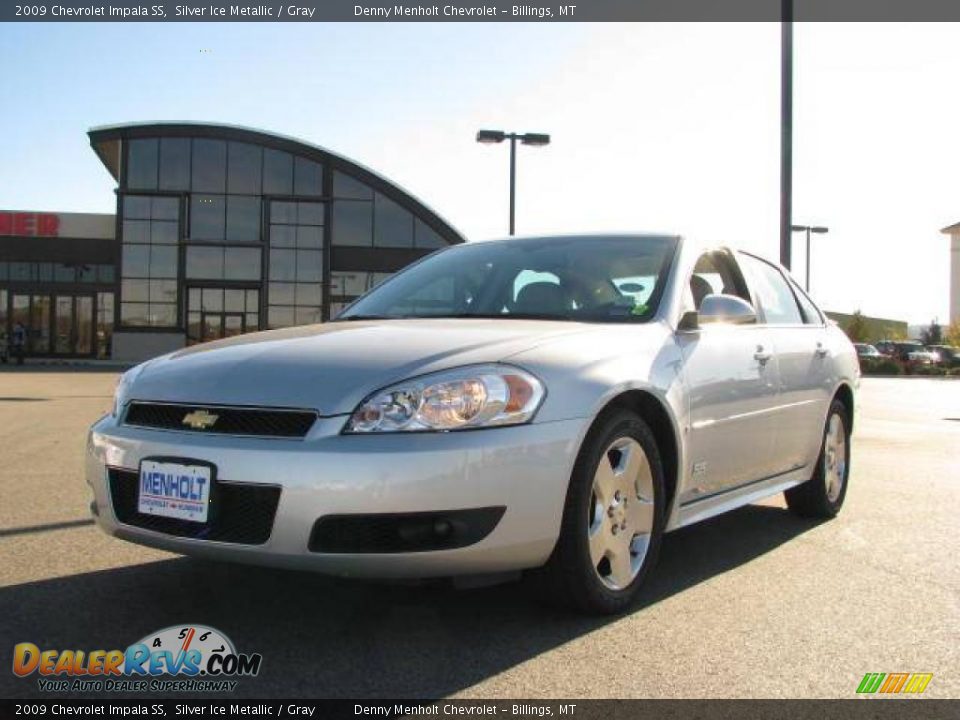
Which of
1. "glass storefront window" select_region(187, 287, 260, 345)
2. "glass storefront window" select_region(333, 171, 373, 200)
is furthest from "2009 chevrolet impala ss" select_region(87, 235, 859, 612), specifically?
"glass storefront window" select_region(333, 171, 373, 200)

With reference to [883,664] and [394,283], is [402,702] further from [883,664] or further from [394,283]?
[394,283]

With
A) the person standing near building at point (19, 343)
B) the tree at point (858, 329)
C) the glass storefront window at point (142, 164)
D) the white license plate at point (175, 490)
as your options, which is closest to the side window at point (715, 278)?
the white license plate at point (175, 490)

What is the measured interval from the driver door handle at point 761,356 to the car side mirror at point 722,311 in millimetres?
399

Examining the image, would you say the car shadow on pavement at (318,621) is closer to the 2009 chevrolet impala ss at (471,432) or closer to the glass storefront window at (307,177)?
the 2009 chevrolet impala ss at (471,432)

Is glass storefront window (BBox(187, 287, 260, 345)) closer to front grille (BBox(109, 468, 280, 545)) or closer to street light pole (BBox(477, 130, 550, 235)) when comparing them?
street light pole (BBox(477, 130, 550, 235))

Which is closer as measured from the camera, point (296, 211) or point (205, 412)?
point (205, 412)

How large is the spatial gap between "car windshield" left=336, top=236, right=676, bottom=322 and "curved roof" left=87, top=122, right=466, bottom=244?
3495 cm

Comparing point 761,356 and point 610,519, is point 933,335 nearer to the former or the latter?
point 761,356

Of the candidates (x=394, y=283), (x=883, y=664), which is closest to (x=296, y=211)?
(x=394, y=283)

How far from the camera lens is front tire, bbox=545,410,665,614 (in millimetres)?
3381

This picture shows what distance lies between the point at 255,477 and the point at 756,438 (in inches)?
103

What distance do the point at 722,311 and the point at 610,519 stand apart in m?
1.21

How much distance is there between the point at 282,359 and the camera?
3.46 m

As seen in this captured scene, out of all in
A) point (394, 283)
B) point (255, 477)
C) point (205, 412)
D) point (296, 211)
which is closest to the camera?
point (255, 477)
